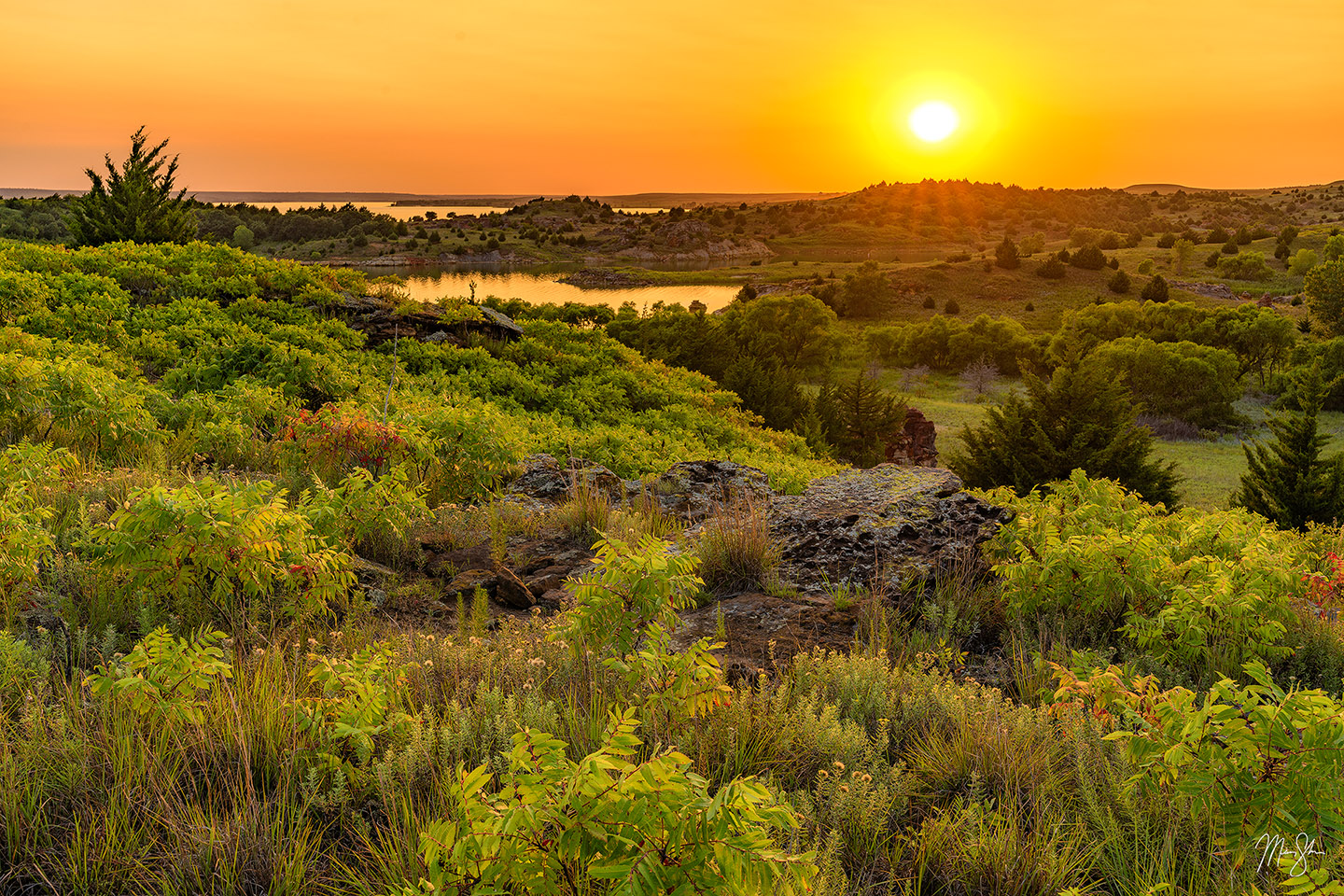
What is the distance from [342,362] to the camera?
500 inches

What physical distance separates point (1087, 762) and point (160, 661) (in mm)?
3645

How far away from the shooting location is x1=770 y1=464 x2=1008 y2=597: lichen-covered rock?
5.89 metres

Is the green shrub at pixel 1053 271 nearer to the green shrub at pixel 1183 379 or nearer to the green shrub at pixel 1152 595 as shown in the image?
the green shrub at pixel 1183 379

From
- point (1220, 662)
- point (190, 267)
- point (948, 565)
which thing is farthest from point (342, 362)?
point (1220, 662)

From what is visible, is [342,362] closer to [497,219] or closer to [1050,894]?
[1050,894]

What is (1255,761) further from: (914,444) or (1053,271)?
(1053,271)

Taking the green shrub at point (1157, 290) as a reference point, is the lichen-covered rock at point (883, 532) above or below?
below

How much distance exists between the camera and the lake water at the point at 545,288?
168 ft

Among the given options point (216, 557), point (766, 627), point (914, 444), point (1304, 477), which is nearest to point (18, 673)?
point (216, 557)

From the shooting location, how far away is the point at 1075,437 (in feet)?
48.0

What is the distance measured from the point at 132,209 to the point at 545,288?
37.4 meters

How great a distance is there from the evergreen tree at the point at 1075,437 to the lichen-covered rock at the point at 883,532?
8.54 meters

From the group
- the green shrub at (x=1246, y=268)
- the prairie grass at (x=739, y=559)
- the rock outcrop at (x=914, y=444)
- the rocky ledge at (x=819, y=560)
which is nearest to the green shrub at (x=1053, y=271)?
the green shrub at (x=1246, y=268)

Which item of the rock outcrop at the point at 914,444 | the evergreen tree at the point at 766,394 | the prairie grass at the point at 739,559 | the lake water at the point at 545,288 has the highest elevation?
the lake water at the point at 545,288
